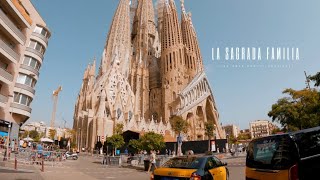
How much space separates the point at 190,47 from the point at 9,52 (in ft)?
218

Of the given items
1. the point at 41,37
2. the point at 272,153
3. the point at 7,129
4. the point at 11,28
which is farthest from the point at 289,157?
the point at 41,37

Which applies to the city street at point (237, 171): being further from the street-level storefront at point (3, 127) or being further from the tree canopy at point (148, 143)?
the street-level storefront at point (3, 127)

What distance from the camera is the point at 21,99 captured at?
3066cm

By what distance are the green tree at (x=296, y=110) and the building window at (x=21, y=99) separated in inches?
1225

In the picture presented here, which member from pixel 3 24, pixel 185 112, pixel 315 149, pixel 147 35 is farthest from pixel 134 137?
pixel 147 35

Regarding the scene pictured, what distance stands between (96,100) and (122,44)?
880 inches

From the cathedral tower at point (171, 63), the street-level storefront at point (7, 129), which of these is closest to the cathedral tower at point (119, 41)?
the cathedral tower at point (171, 63)

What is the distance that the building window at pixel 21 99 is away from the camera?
30.0 metres

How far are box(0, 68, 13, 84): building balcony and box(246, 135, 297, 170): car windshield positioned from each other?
26.0m

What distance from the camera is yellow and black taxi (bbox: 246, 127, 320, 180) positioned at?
6023mm

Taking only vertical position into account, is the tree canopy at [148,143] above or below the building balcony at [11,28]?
below

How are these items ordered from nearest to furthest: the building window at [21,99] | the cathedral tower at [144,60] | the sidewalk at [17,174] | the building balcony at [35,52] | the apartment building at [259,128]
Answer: the sidewalk at [17,174] → the building window at [21,99] → the building balcony at [35,52] → the cathedral tower at [144,60] → the apartment building at [259,128]

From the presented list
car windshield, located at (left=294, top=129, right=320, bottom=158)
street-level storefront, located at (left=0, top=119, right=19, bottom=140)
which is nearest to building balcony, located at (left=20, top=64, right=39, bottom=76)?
street-level storefront, located at (left=0, top=119, right=19, bottom=140)

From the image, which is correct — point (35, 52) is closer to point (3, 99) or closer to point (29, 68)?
point (29, 68)
